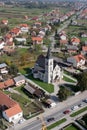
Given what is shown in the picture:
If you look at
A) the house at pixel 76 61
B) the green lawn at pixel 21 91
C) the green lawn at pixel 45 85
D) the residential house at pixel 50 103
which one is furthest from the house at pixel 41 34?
the residential house at pixel 50 103

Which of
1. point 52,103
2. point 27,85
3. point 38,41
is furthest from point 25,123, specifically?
point 38,41

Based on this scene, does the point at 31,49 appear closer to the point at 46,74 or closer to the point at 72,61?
the point at 72,61

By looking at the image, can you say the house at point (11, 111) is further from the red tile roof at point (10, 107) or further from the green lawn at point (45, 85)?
the green lawn at point (45, 85)

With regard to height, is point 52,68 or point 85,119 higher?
point 52,68

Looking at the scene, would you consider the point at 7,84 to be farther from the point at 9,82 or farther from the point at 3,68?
the point at 3,68

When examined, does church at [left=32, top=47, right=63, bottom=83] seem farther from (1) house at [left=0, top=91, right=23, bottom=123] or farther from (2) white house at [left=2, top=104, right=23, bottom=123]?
(2) white house at [left=2, top=104, right=23, bottom=123]
